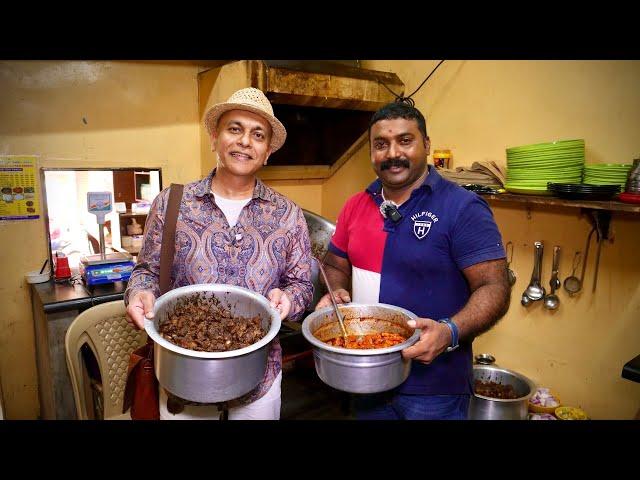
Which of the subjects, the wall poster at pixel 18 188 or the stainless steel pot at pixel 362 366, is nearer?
the stainless steel pot at pixel 362 366

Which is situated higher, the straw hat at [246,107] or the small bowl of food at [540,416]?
the straw hat at [246,107]

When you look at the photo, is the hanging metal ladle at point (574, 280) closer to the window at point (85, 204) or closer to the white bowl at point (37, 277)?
the window at point (85, 204)

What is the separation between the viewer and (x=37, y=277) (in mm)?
3072

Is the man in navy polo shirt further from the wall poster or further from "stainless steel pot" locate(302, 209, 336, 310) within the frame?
the wall poster

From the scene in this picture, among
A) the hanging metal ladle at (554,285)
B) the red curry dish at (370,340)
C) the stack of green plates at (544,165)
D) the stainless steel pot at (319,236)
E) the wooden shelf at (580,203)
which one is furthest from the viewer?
the stainless steel pot at (319,236)

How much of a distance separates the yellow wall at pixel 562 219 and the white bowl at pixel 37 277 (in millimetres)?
3191

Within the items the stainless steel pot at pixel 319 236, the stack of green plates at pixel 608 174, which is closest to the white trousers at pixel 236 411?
the stainless steel pot at pixel 319 236

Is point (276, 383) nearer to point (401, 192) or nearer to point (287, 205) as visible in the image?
point (287, 205)

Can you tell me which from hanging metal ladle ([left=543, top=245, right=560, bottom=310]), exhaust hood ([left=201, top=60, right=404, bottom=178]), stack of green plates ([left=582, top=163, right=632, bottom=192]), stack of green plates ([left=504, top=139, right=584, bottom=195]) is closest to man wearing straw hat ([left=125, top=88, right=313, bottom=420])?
exhaust hood ([left=201, top=60, right=404, bottom=178])

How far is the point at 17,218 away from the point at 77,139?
702mm

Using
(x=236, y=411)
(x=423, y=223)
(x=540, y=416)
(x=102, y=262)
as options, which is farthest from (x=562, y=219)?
(x=102, y=262)

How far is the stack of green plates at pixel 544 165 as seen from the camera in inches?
91.8

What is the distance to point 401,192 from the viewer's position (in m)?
1.92

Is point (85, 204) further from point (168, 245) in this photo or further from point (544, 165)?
point (544, 165)
